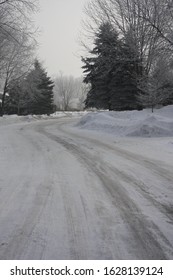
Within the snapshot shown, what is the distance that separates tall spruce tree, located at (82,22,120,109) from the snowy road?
22.5 m

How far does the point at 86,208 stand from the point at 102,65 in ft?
97.4

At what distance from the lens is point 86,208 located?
564 cm

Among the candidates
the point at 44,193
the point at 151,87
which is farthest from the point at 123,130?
the point at 44,193

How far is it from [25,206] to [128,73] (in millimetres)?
28380

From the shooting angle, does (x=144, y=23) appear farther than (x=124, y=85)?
No

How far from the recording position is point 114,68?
108ft

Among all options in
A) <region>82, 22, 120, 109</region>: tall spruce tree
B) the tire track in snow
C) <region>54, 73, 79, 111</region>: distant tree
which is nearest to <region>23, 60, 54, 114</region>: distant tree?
<region>82, 22, 120, 109</region>: tall spruce tree

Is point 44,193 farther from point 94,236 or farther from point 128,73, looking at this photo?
point 128,73

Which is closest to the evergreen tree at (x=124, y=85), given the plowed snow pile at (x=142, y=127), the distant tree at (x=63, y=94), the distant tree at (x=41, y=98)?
the plowed snow pile at (x=142, y=127)

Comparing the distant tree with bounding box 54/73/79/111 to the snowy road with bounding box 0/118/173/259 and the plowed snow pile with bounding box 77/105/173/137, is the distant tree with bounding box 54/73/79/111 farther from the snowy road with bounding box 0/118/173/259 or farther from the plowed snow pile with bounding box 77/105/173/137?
the snowy road with bounding box 0/118/173/259

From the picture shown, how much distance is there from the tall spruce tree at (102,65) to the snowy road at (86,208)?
2246 centimetres

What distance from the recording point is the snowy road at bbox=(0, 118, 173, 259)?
13.5 feet

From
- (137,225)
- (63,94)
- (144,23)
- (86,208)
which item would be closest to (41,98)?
(144,23)

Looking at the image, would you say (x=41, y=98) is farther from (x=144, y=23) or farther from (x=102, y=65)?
(x=144, y=23)
